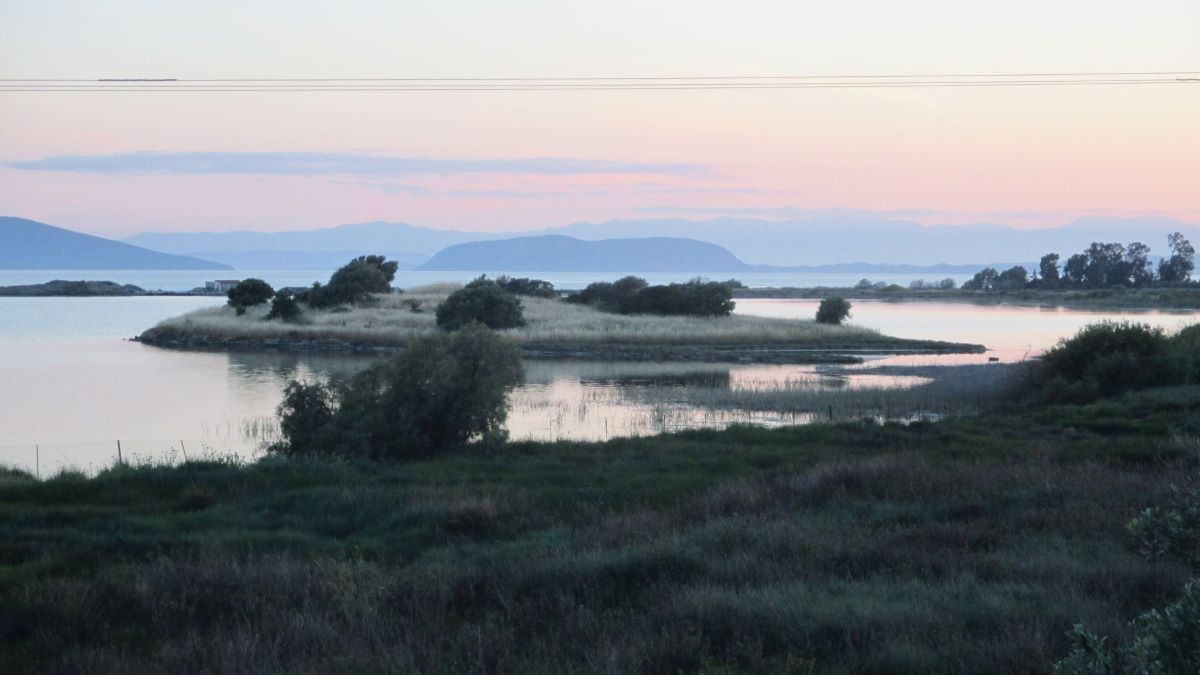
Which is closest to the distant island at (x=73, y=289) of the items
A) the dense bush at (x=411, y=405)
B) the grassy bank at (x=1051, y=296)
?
the grassy bank at (x=1051, y=296)

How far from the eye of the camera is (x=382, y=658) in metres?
6.40

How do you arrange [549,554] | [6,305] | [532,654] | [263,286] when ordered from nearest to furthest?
[532,654]
[549,554]
[263,286]
[6,305]

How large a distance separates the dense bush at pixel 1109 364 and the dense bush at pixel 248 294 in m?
62.7

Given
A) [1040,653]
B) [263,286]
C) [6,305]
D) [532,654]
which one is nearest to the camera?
[1040,653]

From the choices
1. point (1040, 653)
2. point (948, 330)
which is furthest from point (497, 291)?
point (1040, 653)

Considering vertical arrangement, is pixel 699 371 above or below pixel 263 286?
below

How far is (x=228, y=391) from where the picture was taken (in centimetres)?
3941

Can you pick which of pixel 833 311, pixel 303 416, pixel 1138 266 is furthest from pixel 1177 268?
pixel 303 416

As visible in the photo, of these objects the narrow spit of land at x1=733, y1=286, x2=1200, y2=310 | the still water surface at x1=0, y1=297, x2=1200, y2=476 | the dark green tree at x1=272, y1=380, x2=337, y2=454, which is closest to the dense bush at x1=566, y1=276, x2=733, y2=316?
the still water surface at x1=0, y1=297, x2=1200, y2=476

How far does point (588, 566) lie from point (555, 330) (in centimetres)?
5589

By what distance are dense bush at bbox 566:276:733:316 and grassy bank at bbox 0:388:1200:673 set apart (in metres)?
64.5

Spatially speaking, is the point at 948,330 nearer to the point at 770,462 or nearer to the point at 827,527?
the point at 770,462

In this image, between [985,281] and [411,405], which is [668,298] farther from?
[985,281]

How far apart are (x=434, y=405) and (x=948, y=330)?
60.8m
